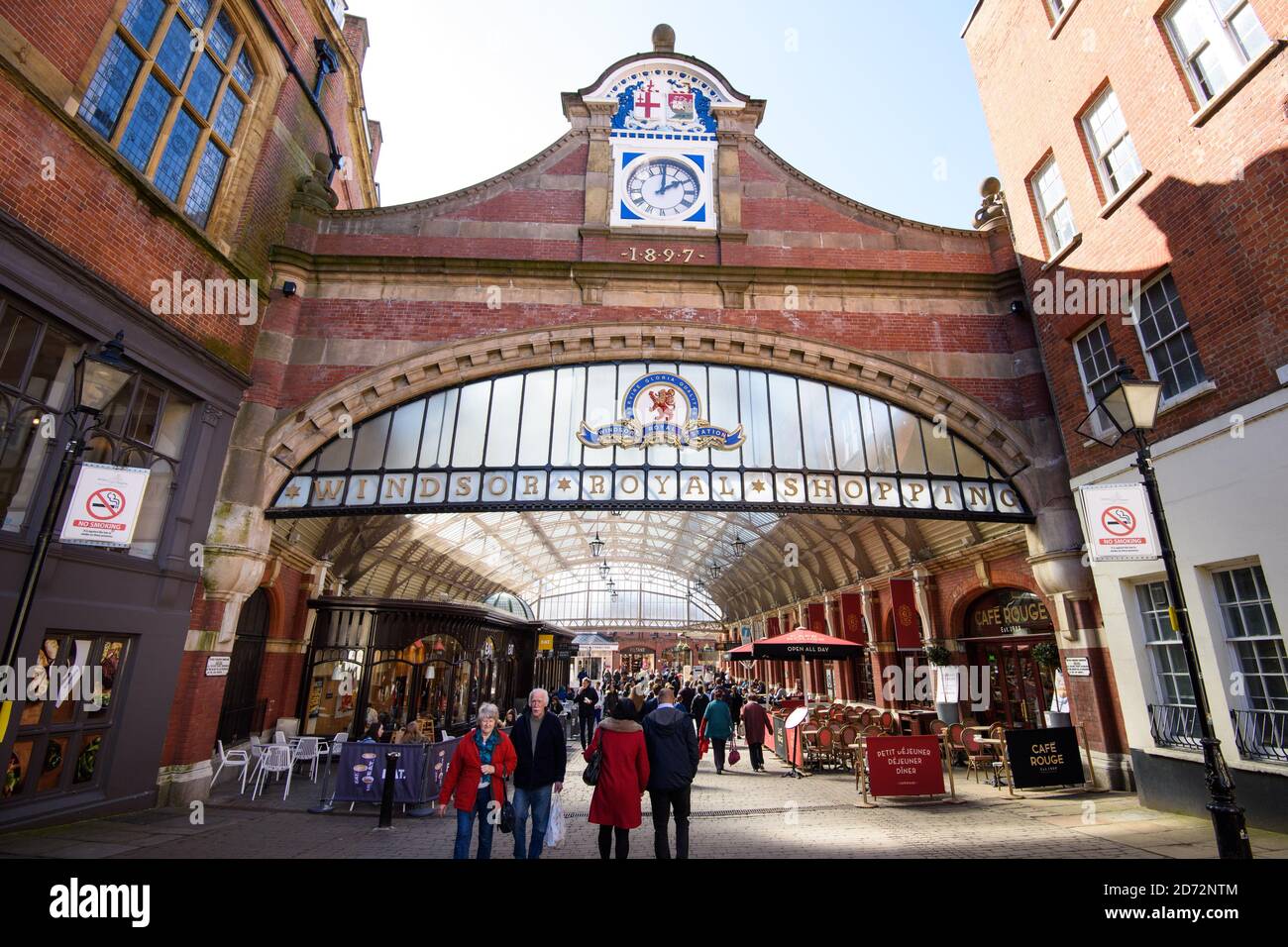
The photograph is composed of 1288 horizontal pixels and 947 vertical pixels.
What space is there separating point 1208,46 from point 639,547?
4370 cm

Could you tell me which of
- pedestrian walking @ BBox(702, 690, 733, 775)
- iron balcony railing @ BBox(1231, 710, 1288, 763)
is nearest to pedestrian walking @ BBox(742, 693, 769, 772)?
pedestrian walking @ BBox(702, 690, 733, 775)

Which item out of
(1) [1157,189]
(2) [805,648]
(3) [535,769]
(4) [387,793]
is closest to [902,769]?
(2) [805,648]

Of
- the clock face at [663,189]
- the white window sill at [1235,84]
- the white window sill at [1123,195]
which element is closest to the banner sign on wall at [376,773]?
the clock face at [663,189]

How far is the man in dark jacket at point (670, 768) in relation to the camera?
5656mm

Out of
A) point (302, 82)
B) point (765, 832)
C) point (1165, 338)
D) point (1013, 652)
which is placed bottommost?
point (765, 832)

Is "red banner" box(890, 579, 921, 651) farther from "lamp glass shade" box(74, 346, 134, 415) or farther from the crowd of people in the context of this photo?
"lamp glass shade" box(74, 346, 134, 415)

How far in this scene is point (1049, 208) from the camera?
11406mm

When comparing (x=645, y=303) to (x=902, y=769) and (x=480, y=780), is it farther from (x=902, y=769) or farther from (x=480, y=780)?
(x=902, y=769)

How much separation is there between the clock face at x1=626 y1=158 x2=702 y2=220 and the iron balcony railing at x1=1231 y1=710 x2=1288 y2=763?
12437 millimetres

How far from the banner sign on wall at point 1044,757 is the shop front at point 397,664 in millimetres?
11664

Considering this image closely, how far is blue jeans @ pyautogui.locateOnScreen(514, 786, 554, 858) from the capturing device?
221 inches

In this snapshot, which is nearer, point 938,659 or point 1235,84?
point 1235,84
